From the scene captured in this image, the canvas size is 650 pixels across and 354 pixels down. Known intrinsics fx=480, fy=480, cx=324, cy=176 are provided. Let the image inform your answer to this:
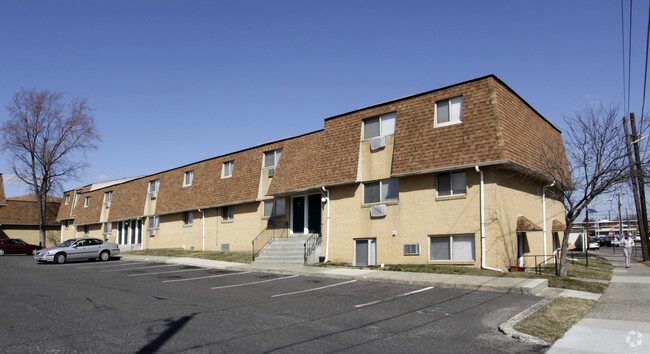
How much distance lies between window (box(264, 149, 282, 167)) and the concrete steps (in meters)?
4.54

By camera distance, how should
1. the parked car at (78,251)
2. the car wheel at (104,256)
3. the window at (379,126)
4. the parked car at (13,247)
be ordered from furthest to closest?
the parked car at (13,247)
the car wheel at (104,256)
the parked car at (78,251)
the window at (379,126)

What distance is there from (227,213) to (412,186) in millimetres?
13436

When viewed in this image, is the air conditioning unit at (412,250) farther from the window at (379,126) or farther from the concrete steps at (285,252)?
the concrete steps at (285,252)

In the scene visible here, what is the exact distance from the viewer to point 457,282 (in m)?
13.4

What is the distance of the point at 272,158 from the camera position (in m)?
25.7

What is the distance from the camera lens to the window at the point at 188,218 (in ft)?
102

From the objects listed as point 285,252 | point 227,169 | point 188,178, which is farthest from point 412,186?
point 188,178

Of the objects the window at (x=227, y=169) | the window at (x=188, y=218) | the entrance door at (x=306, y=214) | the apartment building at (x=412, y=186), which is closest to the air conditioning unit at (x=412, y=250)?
the apartment building at (x=412, y=186)

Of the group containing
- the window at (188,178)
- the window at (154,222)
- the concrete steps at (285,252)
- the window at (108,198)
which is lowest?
the concrete steps at (285,252)

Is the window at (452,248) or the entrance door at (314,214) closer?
the window at (452,248)

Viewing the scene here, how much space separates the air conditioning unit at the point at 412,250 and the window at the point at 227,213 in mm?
12481

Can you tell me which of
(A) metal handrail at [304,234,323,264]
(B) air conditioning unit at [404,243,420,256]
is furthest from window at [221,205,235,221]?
(B) air conditioning unit at [404,243,420,256]

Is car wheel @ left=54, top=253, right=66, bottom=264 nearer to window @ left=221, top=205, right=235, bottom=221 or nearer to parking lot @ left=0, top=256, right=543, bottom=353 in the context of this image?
window @ left=221, top=205, right=235, bottom=221

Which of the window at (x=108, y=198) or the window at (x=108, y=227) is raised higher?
the window at (x=108, y=198)
